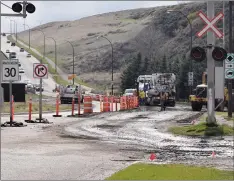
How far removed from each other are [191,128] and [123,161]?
7574mm

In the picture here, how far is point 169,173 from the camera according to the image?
1062cm

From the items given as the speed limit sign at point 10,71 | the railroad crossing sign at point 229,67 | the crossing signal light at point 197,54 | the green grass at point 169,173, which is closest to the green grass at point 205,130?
the crossing signal light at point 197,54

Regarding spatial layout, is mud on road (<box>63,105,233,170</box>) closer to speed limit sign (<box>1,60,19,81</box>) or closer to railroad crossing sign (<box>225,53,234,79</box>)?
speed limit sign (<box>1,60,19,81</box>)

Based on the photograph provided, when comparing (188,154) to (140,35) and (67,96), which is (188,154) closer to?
(67,96)

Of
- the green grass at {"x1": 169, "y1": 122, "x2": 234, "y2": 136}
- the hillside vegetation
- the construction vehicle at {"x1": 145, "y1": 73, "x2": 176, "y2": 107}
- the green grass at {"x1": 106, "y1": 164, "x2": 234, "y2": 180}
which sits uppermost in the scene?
the hillside vegetation

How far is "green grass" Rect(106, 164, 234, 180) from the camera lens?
1015 cm

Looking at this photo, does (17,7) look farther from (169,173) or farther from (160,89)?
(160,89)

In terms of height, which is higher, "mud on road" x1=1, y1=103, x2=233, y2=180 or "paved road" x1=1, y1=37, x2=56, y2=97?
"paved road" x1=1, y1=37, x2=56, y2=97

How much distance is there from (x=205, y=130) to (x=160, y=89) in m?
29.3

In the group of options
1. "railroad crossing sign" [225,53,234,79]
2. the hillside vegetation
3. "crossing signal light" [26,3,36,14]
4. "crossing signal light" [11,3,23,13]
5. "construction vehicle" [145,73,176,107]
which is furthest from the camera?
the hillside vegetation

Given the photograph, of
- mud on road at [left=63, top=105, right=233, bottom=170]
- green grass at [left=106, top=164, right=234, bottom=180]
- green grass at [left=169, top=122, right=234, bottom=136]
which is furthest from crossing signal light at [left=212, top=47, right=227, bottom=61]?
green grass at [left=106, top=164, right=234, bottom=180]

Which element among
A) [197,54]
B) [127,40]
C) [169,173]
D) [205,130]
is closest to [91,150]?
[169,173]

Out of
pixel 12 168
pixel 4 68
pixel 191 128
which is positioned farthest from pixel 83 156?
pixel 4 68

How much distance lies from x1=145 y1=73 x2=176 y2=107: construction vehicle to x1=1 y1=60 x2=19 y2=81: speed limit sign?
87.3 feet
